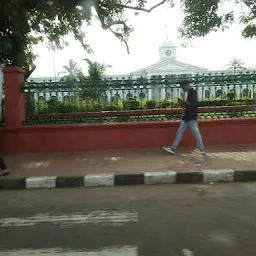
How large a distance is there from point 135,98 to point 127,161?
6.08 ft

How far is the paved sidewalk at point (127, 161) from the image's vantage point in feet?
21.5

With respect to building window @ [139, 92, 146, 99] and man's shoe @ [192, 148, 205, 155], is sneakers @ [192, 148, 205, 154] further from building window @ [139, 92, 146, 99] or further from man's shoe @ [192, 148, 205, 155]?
building window @ [139, 92, 146, 99]

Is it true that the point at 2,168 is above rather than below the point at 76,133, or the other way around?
below

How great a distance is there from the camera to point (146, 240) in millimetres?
3479

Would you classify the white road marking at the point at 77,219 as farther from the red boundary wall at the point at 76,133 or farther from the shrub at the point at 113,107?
the shrub at the point at 113,107

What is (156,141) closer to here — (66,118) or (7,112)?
(66,118)

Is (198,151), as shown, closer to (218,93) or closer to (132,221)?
(218,93)

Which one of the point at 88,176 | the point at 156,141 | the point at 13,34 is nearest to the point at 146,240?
the point at 88,176

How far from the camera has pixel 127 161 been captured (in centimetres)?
730

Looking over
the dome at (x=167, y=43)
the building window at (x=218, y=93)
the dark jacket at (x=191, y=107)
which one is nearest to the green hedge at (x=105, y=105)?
the building window at (x=218, y=93)

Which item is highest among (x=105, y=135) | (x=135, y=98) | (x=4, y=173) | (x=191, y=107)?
(x=135, y=98)

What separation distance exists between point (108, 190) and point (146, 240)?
238 cm

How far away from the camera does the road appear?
3.30m

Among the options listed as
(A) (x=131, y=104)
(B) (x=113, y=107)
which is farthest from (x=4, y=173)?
(A) (x=131, y=104)
